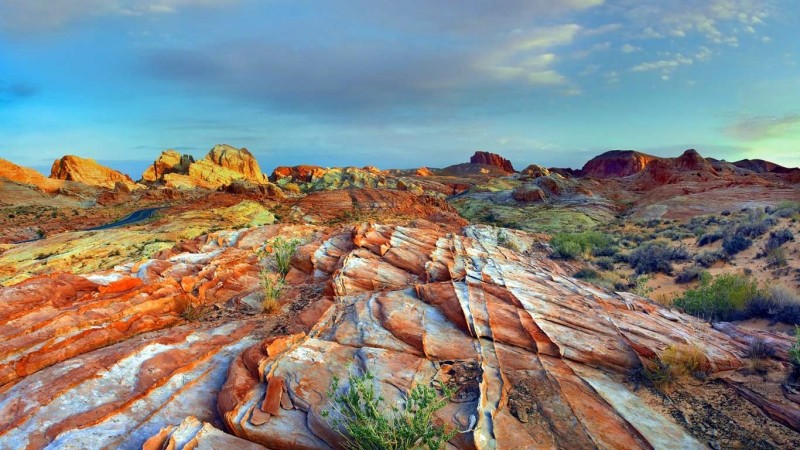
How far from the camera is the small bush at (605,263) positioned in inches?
683

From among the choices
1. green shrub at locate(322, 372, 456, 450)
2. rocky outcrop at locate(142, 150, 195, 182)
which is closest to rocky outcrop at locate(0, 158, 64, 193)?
rocky outcrop at locate(142, 150, 195, 182)

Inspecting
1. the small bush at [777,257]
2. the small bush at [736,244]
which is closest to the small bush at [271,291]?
the small bush at [777,257]

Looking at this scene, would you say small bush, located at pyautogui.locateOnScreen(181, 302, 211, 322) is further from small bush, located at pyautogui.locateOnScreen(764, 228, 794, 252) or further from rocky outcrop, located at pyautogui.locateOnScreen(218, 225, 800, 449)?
small bush, located at pyautogui.locateOnScreen(764, 228, 794, 252)

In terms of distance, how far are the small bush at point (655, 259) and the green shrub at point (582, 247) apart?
2.36 meters

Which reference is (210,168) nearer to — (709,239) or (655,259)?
(655,259)

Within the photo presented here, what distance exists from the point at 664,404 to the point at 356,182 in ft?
261

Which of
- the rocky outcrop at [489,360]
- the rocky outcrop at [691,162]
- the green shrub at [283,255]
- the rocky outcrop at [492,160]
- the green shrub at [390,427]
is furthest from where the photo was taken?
the rocky outcrop at [492,160]

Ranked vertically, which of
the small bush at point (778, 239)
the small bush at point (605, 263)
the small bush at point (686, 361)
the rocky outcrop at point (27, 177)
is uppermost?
the small bush at point (778, 239)

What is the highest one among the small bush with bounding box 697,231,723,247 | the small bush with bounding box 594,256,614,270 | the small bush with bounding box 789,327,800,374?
the small bush with bounding box 697,231,723,247

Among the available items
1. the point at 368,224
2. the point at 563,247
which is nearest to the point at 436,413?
the point at 368,224

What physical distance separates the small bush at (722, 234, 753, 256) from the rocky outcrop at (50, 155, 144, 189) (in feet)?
287

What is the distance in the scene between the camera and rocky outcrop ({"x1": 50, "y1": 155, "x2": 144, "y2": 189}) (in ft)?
259

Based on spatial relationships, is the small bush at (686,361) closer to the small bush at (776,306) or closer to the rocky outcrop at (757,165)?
the small bush at (776,306)

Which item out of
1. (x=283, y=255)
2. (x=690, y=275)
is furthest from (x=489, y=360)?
(x=690, y=275)
